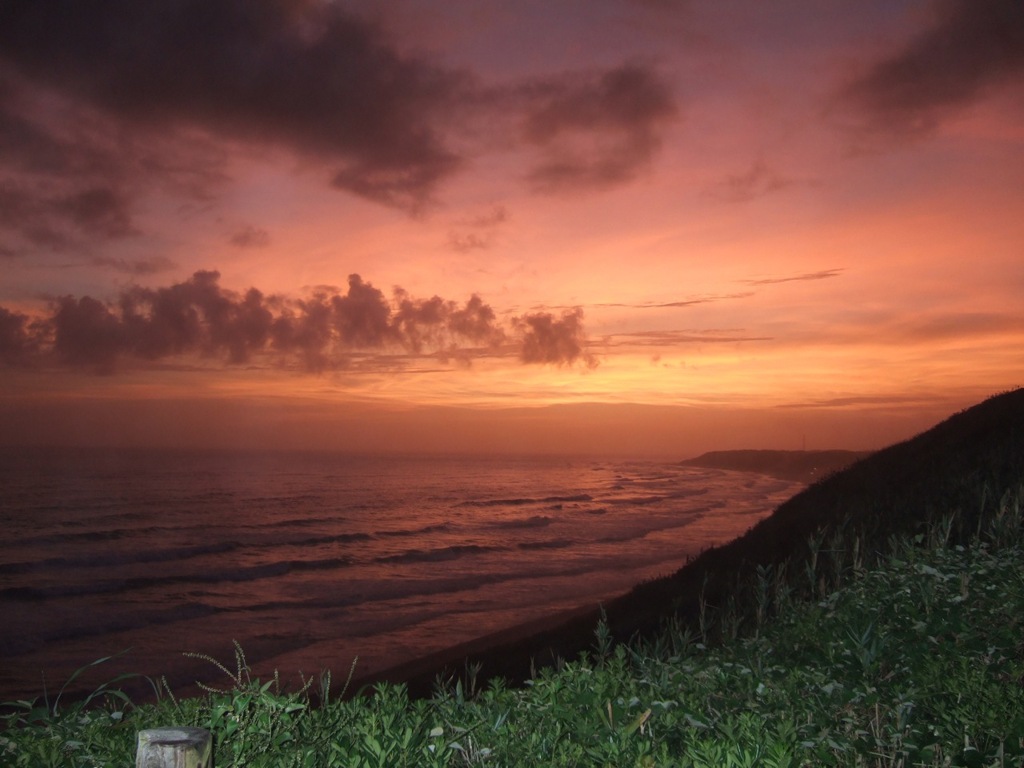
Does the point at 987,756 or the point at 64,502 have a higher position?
the point at 987,756

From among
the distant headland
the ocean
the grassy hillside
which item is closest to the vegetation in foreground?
the ocean

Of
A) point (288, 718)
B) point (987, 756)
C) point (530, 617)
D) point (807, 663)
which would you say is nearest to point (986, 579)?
point (807, 663)

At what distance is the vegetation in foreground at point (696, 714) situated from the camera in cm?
383

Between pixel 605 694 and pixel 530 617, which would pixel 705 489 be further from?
pixel 605 694

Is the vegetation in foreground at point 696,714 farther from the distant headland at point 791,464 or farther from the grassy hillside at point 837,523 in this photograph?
the distant headland at point 791,464

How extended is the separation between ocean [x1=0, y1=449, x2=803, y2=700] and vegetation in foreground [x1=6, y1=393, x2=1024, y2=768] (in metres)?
0.93

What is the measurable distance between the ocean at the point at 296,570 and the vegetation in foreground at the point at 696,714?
93 cm

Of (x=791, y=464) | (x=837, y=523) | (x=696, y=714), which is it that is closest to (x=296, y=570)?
(x=837, y=523)

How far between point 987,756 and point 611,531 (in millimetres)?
43827

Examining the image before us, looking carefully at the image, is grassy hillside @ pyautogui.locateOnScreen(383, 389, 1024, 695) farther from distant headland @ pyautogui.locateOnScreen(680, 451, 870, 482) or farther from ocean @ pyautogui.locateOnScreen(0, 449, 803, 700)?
distant headland @ pyautogui.locateOnScreen(680, 451, 870, 482)

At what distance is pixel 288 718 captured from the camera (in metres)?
4.06

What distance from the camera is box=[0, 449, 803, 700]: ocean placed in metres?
22.3

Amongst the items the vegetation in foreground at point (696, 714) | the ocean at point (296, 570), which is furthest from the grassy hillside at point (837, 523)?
the ocean at point (296, 570)

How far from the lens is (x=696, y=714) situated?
457cm
